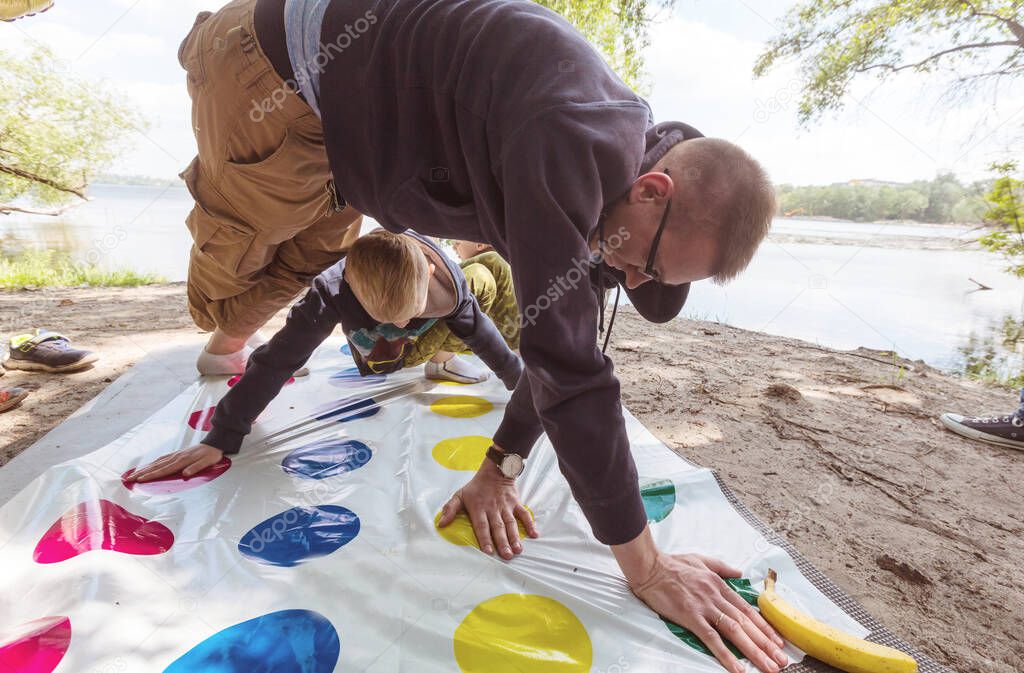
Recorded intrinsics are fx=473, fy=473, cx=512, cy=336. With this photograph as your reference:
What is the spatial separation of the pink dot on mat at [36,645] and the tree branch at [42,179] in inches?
268

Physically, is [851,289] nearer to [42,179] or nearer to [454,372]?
[454,372]

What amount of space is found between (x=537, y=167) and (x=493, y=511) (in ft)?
2.87

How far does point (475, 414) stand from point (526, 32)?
52.7 inches

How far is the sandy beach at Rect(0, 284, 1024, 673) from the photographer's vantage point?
47.1 inches

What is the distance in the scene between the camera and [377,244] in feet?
4.90

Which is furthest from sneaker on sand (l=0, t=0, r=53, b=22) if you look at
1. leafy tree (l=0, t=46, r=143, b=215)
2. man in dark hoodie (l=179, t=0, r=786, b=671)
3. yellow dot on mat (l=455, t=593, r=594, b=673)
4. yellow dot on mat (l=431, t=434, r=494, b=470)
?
leafy tree (l=0, t=46, r=143, b=215)

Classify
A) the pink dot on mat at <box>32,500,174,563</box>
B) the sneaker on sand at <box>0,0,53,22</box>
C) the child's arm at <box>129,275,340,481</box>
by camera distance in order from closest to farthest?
the pink dot on mat at <box>32,500,174,563</box> < the child's arm at <box>129,275,340,481</box> < the sneaker on sand at <box>0,0,53,22</box>

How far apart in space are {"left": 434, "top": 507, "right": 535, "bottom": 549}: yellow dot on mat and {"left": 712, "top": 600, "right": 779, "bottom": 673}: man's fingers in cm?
47

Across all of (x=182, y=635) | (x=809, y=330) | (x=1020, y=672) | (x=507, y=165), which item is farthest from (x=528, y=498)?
(x=809, y=330)

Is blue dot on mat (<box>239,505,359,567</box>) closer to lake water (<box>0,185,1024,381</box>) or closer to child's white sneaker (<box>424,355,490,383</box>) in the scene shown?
child's white sneaker (<box>424,355,490,383</box>)

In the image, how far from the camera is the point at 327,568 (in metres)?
1.06

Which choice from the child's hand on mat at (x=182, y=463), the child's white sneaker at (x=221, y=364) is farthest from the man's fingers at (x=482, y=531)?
the child's white sneaker at (x=221, y=364)

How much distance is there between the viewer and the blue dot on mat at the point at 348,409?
5.70 feet

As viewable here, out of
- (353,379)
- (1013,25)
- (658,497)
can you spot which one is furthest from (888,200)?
(353,379)
